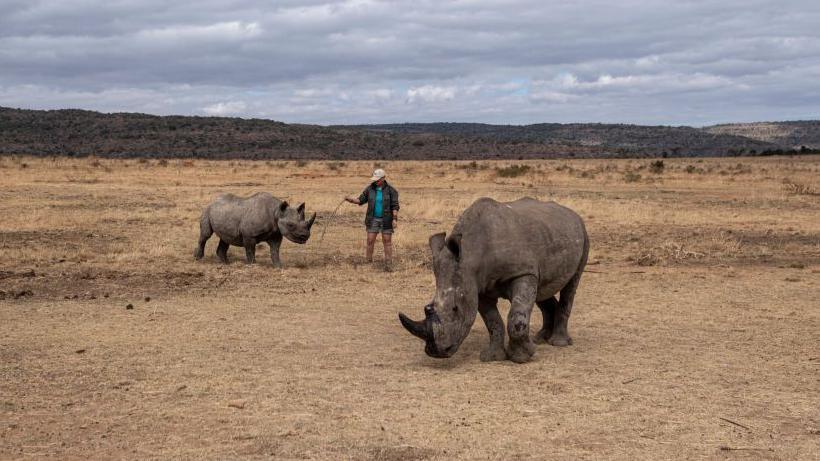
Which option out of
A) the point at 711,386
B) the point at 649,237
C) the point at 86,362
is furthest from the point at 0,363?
the point at 649,237

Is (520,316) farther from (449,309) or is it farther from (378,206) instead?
(378,206)

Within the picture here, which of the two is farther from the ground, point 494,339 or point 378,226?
point 378,226

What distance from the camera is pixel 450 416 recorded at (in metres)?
7.23

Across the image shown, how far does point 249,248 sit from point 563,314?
297 inches

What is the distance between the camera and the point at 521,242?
9070 millimetres

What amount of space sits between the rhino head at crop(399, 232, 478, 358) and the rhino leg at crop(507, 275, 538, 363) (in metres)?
0.44

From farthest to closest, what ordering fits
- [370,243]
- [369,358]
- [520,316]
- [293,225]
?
[370,243], [293,225], [369,358], [520,316]

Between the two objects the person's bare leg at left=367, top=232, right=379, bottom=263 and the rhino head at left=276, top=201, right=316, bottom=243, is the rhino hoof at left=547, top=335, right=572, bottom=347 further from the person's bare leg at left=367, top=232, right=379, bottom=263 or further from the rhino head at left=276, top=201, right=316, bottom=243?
the rhino head at left=276, top=201, right=316, bottom=243

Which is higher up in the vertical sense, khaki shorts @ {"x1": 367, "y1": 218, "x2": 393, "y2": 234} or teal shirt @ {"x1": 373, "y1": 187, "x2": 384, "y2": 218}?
teal shirt @ {"x1": 373, "y1": 187, "x2": 384, "y2": 218}

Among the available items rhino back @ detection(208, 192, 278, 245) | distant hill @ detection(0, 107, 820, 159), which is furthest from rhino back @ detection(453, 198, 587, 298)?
distant hill @ detection(0, 107, 820, 159)

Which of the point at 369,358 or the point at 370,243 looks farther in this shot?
the point at 370,243

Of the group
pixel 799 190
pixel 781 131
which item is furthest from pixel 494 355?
pixel 781 131

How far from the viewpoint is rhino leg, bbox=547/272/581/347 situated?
A: 10133mm

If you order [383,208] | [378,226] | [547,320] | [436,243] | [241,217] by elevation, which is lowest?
[547,320]
